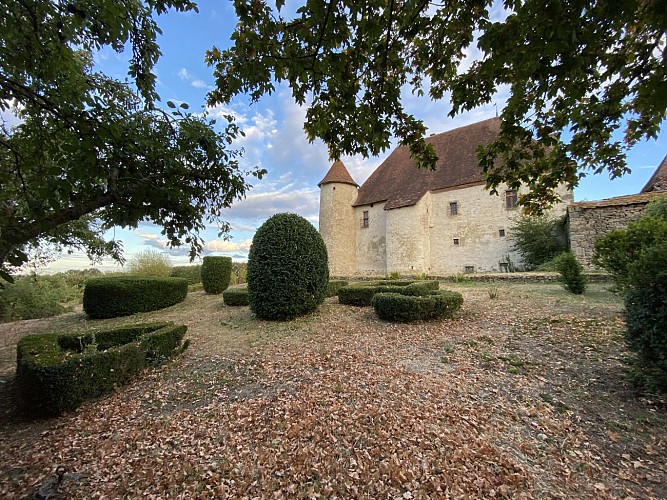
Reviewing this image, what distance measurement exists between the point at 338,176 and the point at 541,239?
12.5 meters

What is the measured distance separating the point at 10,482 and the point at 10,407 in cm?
178

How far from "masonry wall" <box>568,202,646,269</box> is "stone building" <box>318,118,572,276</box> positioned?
3278mm

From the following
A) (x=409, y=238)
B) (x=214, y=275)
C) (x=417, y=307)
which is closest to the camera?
(x=417, y=307)

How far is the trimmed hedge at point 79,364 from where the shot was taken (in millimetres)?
2954

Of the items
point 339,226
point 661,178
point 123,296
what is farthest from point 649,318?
point 339,226

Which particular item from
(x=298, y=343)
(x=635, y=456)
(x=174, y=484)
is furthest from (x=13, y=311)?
(x=635, y=456)

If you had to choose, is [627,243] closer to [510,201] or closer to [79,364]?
[79,364]

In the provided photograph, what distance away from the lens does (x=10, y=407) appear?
10.7 ft

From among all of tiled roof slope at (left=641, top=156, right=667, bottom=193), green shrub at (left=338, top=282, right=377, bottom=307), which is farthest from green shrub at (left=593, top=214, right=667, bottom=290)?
tiled roof slope at (left=641, top=156, right=667, bottom=193)

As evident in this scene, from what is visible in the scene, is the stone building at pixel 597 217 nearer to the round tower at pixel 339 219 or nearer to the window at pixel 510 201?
the window at pixel 510 201

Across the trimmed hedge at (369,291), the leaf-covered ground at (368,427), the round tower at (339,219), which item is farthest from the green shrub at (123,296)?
the round tower at (339,219)

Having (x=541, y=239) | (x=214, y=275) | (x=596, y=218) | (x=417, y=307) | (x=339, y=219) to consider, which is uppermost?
(x=339, y=219)

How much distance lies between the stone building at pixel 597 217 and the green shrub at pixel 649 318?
9005mm

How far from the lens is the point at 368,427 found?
2543 millimetres
